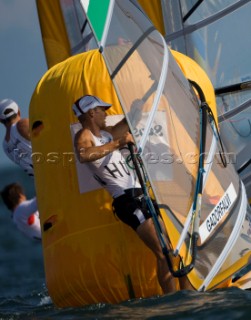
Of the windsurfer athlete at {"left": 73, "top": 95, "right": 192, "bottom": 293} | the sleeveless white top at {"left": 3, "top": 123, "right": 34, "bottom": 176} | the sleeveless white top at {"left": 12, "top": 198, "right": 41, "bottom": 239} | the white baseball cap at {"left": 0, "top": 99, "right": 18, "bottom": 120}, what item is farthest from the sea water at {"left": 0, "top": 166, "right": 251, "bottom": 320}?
the white baseball cap at {"left": 0, "top": 99, "right": 18, "bottom": 120}

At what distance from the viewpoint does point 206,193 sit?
23.7 ft

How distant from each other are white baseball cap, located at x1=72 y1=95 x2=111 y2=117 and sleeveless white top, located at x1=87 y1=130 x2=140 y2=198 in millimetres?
182

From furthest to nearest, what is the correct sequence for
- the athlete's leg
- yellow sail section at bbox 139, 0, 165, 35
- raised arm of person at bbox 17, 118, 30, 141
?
yellow sail section at bbox 139, 0, 165, 35
raised arm of person at bbox 17, 118, 30, 141
the athlete's leg

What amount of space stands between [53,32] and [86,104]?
14.9ft

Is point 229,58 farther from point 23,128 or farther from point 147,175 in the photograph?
point 147,175

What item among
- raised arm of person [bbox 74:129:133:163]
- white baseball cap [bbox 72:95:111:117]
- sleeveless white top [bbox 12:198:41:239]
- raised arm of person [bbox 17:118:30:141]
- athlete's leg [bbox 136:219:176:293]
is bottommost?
sleeveless white top [bbox 12:198:41:239]

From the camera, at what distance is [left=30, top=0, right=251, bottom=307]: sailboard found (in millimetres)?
7055

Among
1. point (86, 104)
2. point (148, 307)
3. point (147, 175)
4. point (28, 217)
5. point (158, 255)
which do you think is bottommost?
point (28, 217)

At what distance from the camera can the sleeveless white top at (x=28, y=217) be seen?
9.17 meters

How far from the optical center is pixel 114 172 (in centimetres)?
721

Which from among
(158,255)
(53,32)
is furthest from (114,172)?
(53,32)

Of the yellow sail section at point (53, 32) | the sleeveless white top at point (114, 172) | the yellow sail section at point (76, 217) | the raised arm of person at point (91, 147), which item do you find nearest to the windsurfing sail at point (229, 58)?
the yellow sail section at point (76, 217)

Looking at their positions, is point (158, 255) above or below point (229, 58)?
below

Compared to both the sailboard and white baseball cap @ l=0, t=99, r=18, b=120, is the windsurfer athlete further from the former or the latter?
white baseball cap @ l=0, t=99, r=18, b=120
